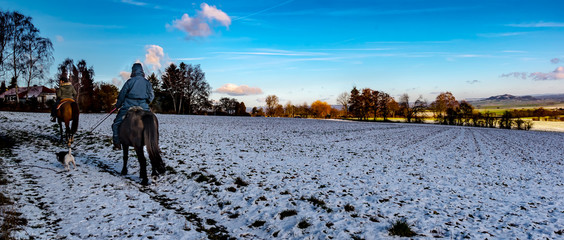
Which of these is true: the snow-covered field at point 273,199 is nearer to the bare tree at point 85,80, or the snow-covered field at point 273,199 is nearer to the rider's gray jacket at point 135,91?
the rider's gray jacket at point 135,91

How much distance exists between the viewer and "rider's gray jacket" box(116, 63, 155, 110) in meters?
7.80

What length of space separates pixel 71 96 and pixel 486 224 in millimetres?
17515

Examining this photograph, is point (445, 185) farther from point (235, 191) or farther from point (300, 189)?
point (235, 191)

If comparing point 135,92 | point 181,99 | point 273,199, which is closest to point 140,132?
point 135,92

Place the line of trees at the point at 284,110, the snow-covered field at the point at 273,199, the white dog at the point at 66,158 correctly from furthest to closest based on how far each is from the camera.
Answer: the line of trees at the point at 284,110, the white dog at the point at 66,158, the snow-covered field at the point at 273,199

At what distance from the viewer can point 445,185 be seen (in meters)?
8.88

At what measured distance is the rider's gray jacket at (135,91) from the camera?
7.80 meters

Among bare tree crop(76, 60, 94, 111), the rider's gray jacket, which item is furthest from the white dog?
bare tree crop(76, 60, 94, 111)

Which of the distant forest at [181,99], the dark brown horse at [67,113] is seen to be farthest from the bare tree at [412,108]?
the dark brown horse at [67,113]

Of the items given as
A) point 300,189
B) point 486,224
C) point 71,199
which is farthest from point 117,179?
point 486,224

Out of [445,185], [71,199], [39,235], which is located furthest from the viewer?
[445,185]

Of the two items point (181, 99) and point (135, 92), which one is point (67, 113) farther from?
point (181, 99)

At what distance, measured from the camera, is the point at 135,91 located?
7777 millimetres

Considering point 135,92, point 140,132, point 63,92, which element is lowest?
point 140,132
